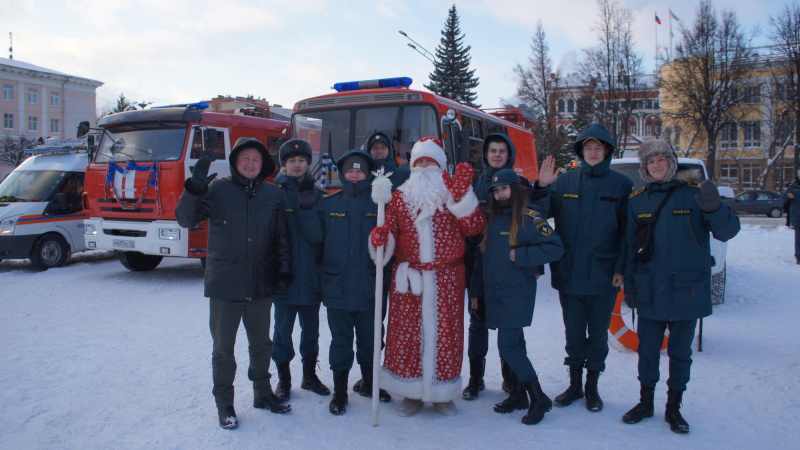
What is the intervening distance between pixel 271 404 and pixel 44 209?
8889 mm

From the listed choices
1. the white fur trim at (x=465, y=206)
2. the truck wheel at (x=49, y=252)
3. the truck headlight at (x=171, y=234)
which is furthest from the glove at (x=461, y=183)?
the truck wheel at (x=49, y=252)

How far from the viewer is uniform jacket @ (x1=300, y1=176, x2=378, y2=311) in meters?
Result: 3.94

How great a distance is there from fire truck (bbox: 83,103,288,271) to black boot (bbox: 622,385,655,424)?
6707 mm

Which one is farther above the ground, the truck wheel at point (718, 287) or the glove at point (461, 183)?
the glove at point (461, 183)

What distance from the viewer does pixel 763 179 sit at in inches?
1396

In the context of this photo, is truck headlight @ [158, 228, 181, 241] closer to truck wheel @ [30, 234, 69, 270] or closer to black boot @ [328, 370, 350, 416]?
truck wheel @ [30, 234, 69, 270]

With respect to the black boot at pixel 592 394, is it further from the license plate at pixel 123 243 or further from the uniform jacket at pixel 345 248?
the license plate at pixel 123 243

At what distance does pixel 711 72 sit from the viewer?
103ft

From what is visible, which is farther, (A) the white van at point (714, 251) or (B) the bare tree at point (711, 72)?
(B) the bare tree at point (711, 72)

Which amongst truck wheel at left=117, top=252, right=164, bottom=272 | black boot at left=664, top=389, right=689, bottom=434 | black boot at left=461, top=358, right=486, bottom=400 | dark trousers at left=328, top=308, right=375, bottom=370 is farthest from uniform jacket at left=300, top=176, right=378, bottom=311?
truck wheel at left=117, top=252, right=164, bottom=272

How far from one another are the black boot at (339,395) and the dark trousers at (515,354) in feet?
3.83

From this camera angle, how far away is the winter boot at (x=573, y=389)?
4034 millimetres

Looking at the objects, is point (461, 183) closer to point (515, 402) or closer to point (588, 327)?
point (588, 327)

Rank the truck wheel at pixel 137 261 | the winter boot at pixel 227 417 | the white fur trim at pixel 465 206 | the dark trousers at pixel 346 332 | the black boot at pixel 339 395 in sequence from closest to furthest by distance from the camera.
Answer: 1. the winter boot at pixel 227 417
2. the white fur trim at pixel 465 206
3. the black boot at pixel 339 395
4. the dark trousers at pixel 346 332
5. the truck wheel at pixel 137 261
